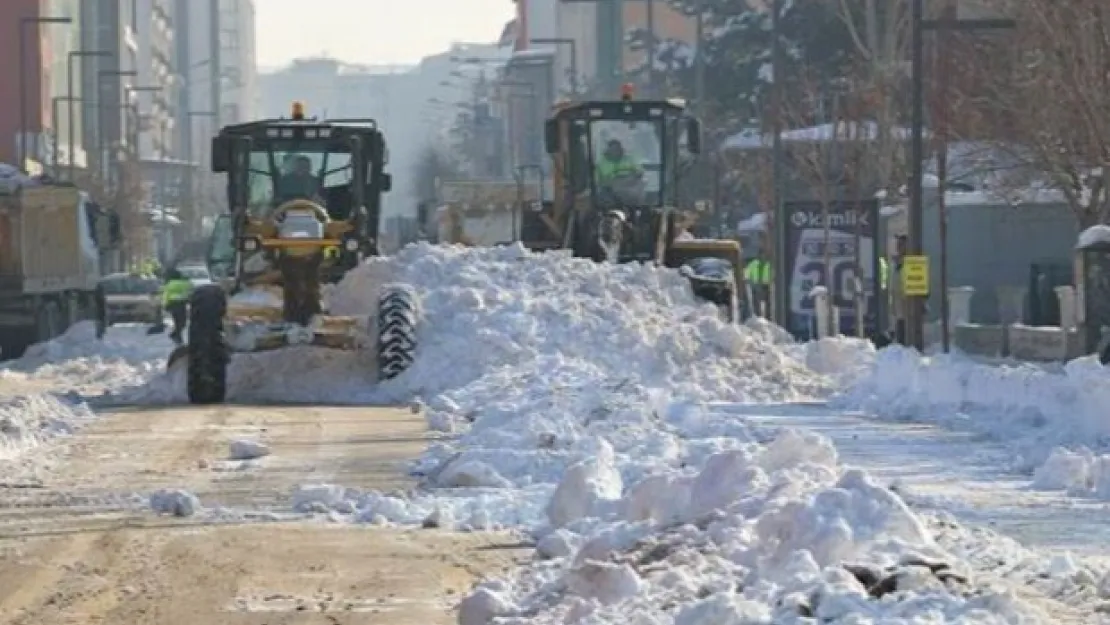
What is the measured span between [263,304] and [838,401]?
666 centimetres

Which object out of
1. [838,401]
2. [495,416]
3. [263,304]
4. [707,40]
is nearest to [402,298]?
[263,304]

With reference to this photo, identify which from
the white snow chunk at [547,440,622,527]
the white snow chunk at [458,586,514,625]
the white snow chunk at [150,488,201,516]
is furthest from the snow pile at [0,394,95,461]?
the white snow chunk at [458,586,514,625]

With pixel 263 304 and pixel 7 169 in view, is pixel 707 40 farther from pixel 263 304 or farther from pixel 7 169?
pixel 263 304

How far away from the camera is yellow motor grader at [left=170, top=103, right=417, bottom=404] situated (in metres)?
30.3

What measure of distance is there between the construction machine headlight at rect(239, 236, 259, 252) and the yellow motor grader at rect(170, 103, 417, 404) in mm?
16

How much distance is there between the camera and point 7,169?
54.8 m

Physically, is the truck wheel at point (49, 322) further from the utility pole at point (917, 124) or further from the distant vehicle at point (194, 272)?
the utility pole at point (917, 124)

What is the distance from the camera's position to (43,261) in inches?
2090

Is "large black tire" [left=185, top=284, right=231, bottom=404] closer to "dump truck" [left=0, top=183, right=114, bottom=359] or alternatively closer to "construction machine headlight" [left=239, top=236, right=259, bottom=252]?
"construction machine headlight" [left=239, top=236, right=259, bottom=252]

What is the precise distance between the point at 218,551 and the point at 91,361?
29.6 metres

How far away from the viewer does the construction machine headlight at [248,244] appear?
1248 inches

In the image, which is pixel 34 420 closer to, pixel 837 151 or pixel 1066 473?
pixel 1066 473

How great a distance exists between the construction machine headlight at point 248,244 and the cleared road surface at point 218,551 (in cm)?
835

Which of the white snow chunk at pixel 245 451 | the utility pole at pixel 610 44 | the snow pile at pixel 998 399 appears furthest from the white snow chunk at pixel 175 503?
the utility pole at pixel 610 44
